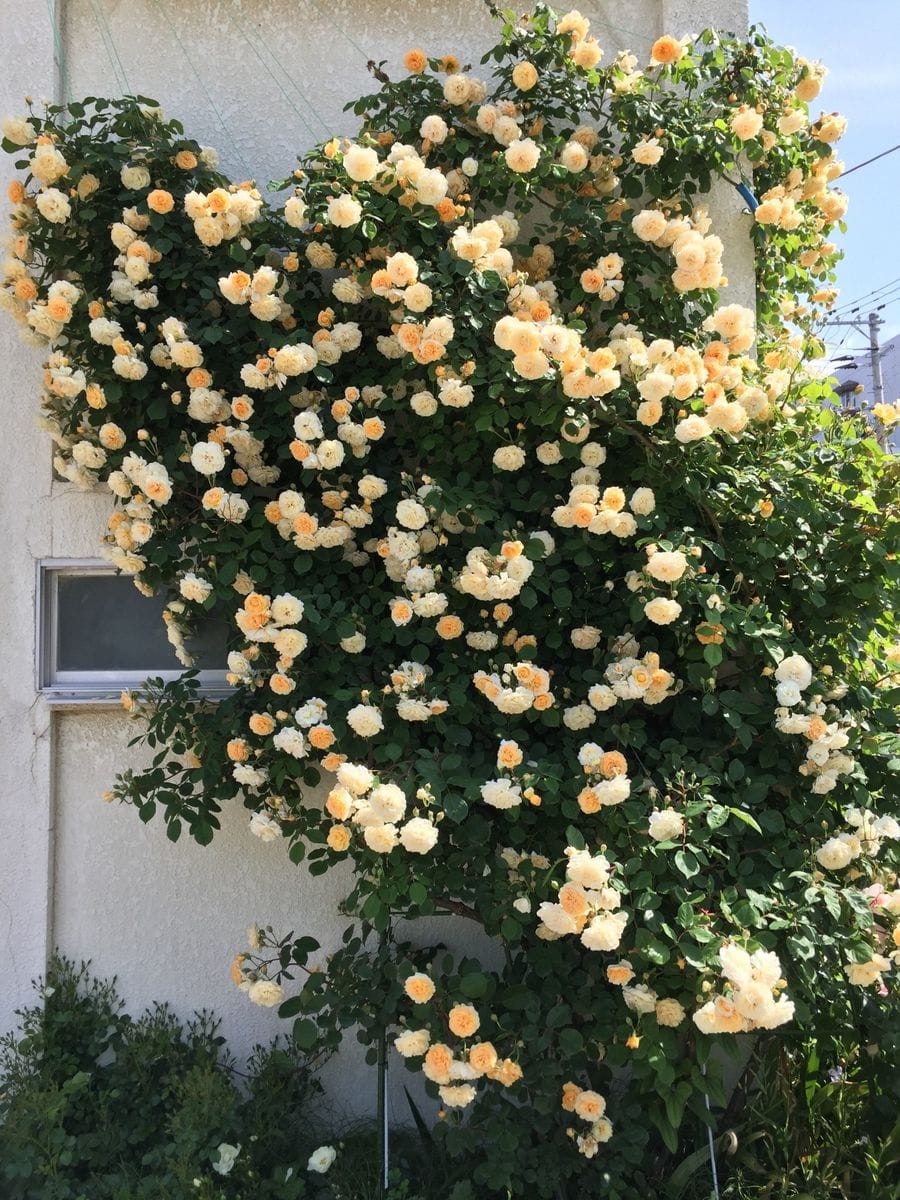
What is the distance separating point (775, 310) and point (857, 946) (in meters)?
2.11

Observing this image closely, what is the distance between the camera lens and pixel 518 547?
251 centimetres

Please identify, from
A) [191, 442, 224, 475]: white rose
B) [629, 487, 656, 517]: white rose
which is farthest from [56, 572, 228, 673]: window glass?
[629, 487, 656, 517]: white rose

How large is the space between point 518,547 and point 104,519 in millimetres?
1529

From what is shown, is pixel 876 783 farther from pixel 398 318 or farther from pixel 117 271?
pixel 117 271

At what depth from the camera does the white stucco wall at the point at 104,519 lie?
3.16m

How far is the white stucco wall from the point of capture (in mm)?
3158

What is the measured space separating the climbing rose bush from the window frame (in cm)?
21

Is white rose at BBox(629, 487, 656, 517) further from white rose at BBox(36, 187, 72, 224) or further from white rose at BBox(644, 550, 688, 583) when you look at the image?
white rose at BBox(36, 187, 72, 224)

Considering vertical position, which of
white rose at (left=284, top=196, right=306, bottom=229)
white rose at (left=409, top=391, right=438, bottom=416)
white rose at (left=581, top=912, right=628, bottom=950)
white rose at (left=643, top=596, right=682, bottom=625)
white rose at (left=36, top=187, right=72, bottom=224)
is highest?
white rose at (left=36, top=187, right=72, bottom=224)

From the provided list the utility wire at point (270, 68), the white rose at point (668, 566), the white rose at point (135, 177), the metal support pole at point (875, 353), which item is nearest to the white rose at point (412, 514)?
the white rose at point (668, 566)

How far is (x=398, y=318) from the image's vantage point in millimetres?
2641

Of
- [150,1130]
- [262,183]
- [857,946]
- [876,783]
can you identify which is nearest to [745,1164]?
[857,946]

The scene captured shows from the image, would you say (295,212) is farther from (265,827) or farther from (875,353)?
(875,353)

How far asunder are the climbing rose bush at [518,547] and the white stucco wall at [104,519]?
17 cm
